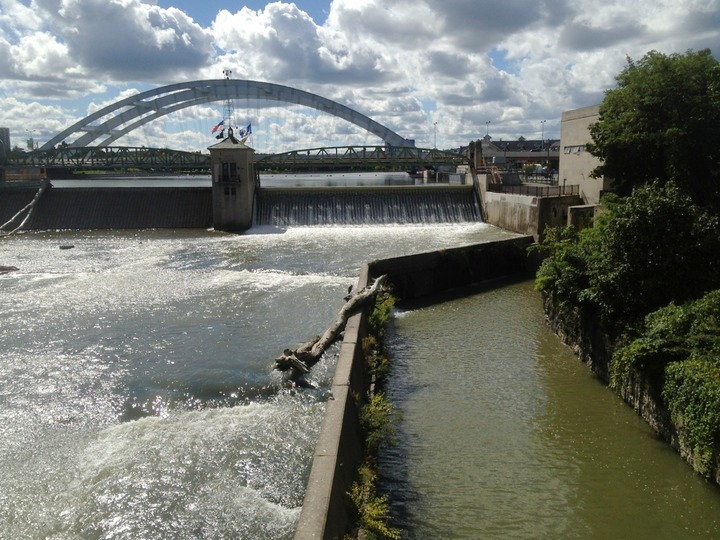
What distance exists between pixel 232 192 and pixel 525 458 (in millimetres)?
31017

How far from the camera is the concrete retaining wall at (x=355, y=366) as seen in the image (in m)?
7.27

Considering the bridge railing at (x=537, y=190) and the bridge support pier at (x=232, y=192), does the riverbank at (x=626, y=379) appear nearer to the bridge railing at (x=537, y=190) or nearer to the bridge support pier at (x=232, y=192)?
the bridge railing at (x=537, y=190)

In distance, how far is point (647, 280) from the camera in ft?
44.2

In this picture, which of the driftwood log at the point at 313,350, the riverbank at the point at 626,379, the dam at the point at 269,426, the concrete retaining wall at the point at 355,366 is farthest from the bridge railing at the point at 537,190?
the driftwood log at the point at 313,350

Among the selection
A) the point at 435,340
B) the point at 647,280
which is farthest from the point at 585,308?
the point at 435,340

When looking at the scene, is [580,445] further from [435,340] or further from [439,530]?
[435,340]

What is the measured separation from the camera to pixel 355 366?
39.0ft

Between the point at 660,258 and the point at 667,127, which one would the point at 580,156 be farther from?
the point at 660,258

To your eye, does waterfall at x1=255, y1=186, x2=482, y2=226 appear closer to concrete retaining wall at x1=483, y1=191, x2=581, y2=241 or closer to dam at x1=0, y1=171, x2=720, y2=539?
concrete retaining wall at x1=483, y1=191, x2=581, y2=241

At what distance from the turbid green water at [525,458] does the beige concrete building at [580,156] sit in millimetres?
19383

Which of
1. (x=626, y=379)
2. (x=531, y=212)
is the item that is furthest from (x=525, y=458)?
(x=531, y=212)

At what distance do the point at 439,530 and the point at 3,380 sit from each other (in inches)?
395

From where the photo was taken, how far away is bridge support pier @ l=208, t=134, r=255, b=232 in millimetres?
38750

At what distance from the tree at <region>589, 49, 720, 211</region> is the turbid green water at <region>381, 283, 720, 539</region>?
31.9 feet
